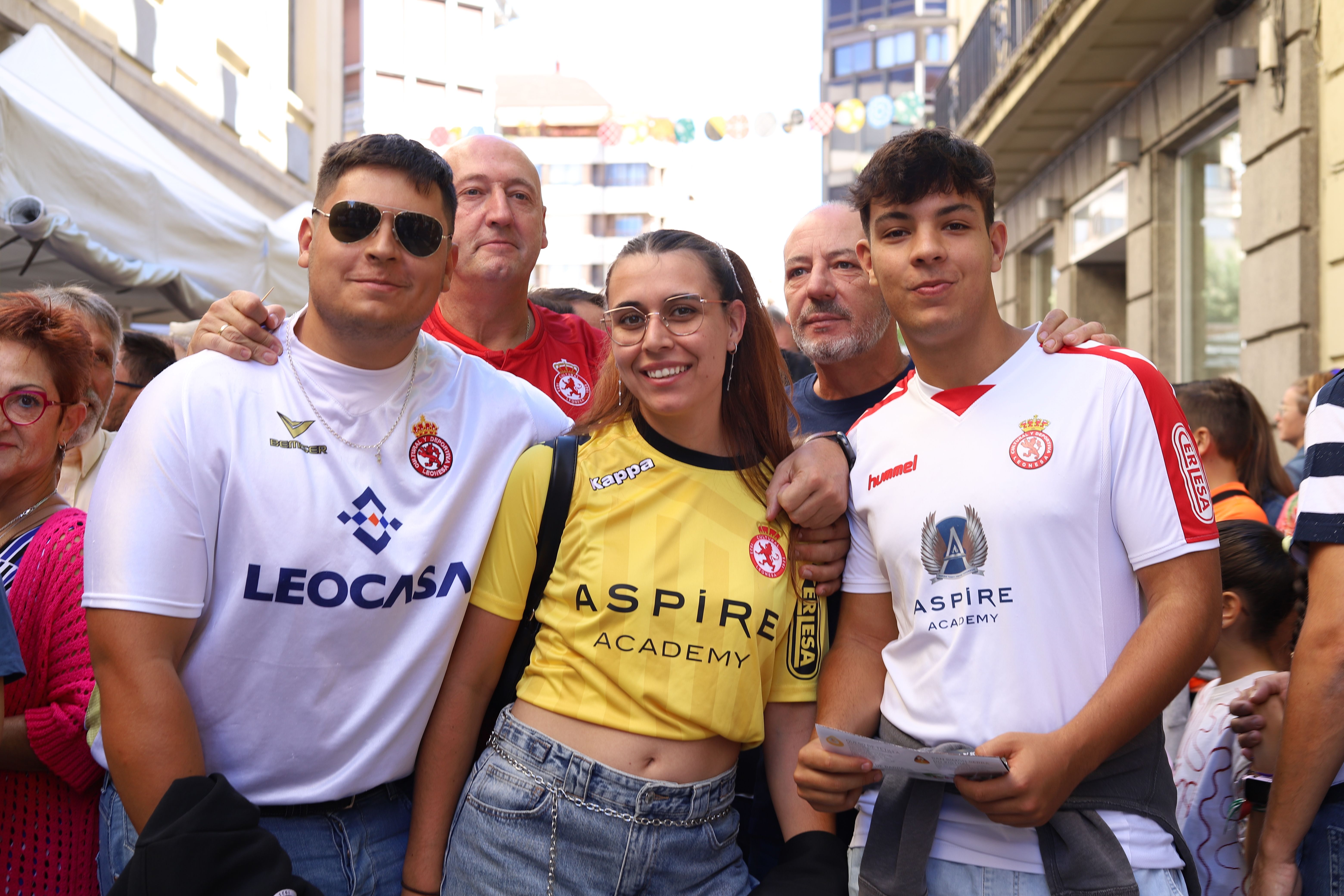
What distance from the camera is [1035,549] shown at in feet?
6.82

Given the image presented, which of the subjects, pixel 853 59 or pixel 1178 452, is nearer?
pixel 1178 452

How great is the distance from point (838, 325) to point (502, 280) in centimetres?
118

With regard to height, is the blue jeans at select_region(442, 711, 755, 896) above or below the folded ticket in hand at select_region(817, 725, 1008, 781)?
below

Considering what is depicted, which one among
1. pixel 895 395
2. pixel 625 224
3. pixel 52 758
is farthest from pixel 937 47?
pixel 52 758

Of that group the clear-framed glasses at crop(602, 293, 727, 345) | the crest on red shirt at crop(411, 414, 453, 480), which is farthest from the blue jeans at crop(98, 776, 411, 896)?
the clear-framed glasses at crop(602, 293, 727, 345)

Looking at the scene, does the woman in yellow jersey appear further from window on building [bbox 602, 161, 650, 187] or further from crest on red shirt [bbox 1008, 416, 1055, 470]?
window on building [bbox 602, 161, 650, 187]

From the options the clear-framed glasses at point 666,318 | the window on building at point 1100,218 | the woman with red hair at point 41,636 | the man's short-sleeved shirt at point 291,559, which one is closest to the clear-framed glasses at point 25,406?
the woman with red hair at point 41,636

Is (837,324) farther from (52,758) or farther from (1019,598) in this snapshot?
(52,758)

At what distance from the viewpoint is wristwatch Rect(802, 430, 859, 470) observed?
254 centimetres

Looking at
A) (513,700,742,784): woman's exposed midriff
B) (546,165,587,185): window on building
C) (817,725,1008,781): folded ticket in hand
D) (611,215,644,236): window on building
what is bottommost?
(513,700,742,784): woman's exposed midriff

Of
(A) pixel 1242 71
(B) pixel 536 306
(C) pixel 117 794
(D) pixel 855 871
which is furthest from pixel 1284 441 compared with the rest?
(C) pixel 117 794

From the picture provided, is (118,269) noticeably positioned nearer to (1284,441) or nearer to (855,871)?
(855,871)

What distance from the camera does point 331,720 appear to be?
2.27 metres

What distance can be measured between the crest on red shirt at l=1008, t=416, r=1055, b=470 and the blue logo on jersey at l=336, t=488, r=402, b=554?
132cm
